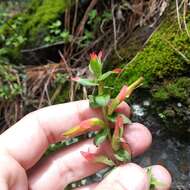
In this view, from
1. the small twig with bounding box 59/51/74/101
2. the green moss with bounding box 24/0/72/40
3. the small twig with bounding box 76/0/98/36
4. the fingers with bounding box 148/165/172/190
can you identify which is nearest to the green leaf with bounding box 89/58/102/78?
the fingers with bounding box 148/165/172/190

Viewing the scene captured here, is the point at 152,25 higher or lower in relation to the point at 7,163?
higher

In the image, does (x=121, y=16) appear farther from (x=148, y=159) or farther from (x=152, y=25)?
(x=148, y=159)

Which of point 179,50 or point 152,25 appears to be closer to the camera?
point 179,50

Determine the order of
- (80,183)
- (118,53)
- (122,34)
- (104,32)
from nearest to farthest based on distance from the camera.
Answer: (80,183) < (118,53) < (122,34) < (104,32)

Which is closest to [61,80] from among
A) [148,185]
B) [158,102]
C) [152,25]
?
[152,25]

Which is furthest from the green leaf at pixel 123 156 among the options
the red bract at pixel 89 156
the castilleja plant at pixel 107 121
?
the red bract at pixel 89 156

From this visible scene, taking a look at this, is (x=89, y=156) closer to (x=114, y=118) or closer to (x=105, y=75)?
(x=114, y=118)

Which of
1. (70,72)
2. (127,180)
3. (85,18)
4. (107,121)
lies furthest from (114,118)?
(85,18)

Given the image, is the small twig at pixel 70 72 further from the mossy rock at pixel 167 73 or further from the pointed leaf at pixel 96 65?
the pointed leaf at pixel 96 65
